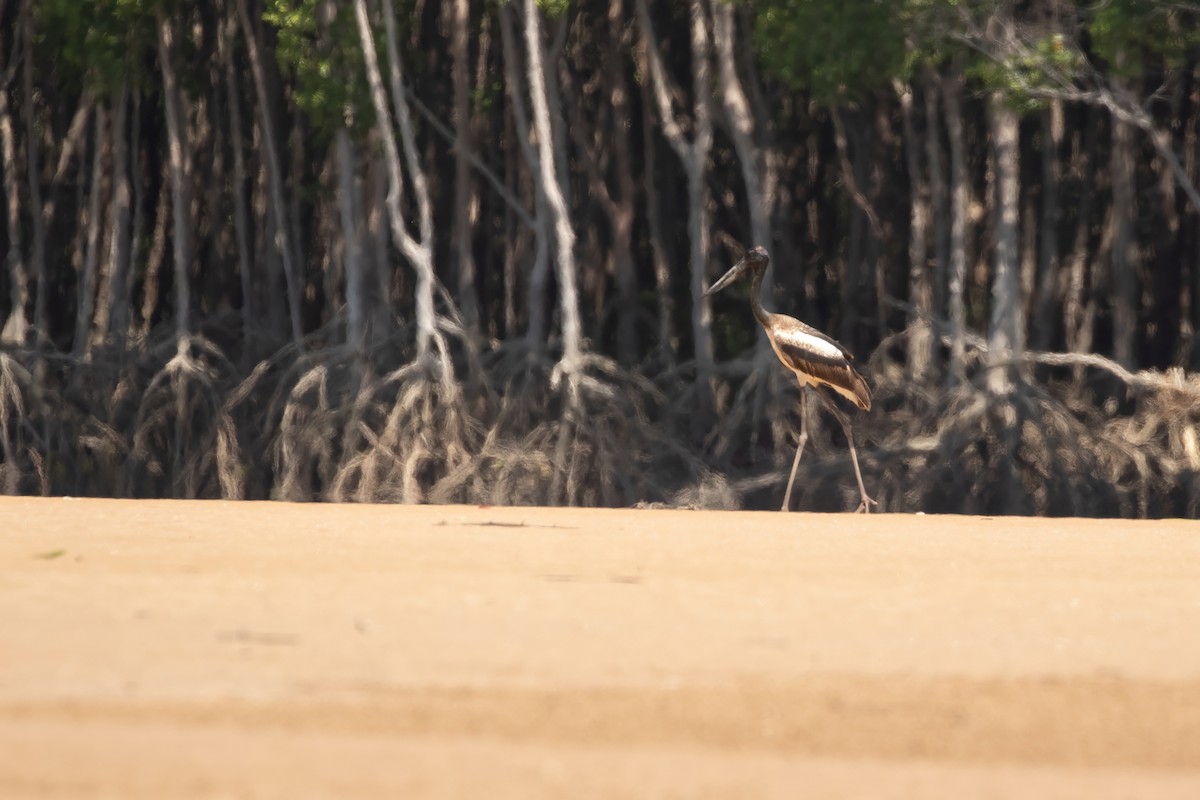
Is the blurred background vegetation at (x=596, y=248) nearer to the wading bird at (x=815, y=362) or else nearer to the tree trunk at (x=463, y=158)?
the tree trunk at (x=463, y=158)

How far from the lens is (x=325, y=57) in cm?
1588

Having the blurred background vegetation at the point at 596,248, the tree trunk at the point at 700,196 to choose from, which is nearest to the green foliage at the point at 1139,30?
the blurred background vegetation at the point at 596,248

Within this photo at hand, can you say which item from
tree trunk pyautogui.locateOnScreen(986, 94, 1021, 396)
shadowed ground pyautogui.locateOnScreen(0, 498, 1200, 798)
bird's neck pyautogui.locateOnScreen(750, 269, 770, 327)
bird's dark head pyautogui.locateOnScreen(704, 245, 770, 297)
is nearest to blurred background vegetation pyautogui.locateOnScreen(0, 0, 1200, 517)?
tree trunk pyautogui.locateOnScreen(986, 94, 1021, 396)

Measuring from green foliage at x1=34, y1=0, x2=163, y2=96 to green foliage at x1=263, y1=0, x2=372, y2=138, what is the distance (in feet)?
4.37

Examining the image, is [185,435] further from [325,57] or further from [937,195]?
[937,195]

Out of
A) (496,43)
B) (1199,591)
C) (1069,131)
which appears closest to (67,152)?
(496,43)

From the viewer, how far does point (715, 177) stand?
19250mm

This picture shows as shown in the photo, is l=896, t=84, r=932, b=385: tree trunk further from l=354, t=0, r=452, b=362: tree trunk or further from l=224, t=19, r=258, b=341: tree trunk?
l=224, t=19, r=258, b=341: tree trunk

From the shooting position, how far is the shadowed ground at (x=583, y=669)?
4.50 m

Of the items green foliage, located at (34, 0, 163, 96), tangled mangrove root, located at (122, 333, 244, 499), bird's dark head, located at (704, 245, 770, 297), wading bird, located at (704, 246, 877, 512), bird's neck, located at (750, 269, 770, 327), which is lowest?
tangled mangrove root, located at (122, 333, 244, 499)

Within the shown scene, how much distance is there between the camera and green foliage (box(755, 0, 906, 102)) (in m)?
14.3

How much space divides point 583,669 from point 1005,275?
1024cm

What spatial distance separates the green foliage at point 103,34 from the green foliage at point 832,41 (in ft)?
15.3

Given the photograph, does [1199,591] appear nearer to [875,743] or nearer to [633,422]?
[875,743]
